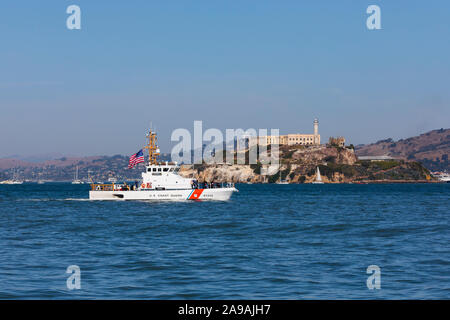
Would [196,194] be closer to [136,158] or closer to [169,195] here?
[169,195]

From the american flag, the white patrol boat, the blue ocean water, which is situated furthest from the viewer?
the white patrol boat

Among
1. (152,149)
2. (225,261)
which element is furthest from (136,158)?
(225,261)

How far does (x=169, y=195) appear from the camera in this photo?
8469 centimetres

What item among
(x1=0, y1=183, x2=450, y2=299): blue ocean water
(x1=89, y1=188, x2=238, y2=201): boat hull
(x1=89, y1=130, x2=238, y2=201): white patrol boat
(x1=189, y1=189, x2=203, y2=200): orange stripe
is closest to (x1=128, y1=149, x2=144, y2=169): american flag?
(x1=89, y1=130, x2=238, y2=201): white patrol boat

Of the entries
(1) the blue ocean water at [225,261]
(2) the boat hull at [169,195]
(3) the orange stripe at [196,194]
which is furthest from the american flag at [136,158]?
(1) the blue ocean water at [225,261]

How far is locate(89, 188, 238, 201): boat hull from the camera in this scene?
277 ft

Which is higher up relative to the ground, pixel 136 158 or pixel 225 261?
pixel 136 158

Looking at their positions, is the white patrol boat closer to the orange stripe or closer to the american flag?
the orange stripe
